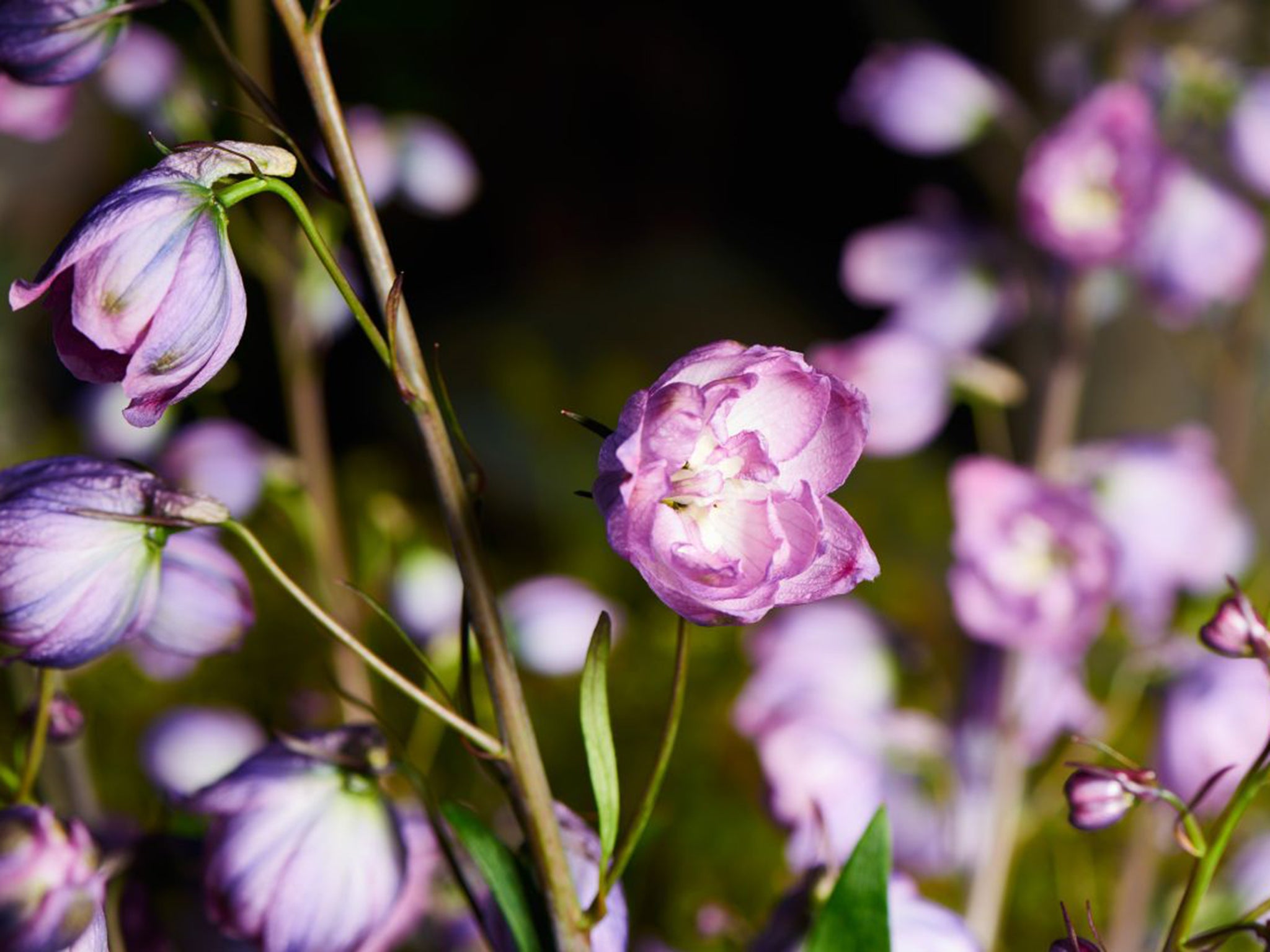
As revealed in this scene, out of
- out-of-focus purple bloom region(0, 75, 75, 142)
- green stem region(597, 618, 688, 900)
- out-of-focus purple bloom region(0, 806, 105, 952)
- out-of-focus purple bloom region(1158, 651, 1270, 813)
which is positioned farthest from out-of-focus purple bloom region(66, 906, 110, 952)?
out-of-focus purple bloom region(1158, 651, 1270, 813)

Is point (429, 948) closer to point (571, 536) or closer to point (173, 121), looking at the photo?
point (173, 121)

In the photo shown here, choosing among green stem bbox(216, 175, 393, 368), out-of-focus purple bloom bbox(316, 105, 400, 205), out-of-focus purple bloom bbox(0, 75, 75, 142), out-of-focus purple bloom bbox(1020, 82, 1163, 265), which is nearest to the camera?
green stem bbox(216, 175, 393, 368)

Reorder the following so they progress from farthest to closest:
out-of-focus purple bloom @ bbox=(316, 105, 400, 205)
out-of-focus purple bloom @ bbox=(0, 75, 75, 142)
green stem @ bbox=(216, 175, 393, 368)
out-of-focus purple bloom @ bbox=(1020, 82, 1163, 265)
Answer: out-of-focus purple bloom @ bbox=(316, 105, 400, 205)
out-of-focus purple bloom @ bbox=(1020, 82, 1163, 265)
out-of-focus purple bloom @ bbox=(0, 75, 75, 142)
green stem @ bbox=(216, 175, 393, 368)

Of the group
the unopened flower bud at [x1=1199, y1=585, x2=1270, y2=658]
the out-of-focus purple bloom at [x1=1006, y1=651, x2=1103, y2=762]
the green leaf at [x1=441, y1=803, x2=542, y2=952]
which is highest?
the unopened flower bud at [x1=1199, y1=585, x2=1270, y2=658]

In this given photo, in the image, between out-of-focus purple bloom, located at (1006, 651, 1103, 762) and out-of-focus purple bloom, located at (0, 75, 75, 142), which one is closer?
out-of-focus purple bloom, located at (0, 75, 75, 142)

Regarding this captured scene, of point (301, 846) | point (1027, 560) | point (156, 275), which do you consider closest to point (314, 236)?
point (156, 275)

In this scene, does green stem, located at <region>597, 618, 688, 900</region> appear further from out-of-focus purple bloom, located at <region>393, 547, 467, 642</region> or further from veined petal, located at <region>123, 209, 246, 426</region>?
out-of-focus purple bloom, located at <region>393, 547, 467, 642</region>

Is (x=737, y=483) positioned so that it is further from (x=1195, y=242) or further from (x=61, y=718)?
(x=1195, y=242)

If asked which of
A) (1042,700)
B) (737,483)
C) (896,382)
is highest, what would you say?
(737,483)
